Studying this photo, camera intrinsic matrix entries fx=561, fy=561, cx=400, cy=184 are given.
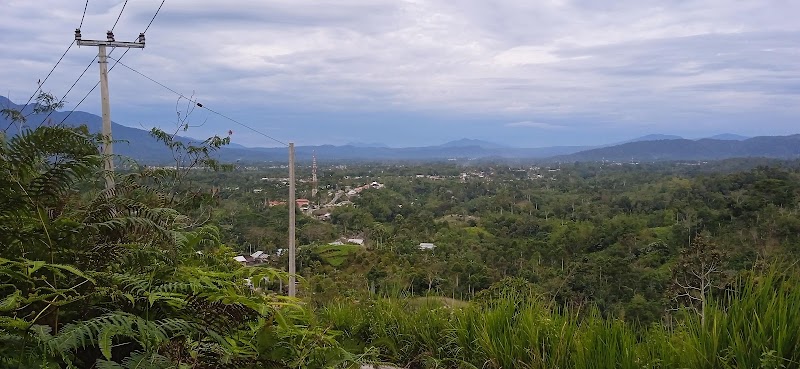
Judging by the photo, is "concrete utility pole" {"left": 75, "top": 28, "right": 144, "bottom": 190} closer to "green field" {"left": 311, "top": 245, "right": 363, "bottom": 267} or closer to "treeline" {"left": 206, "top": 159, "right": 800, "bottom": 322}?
"treeline" {"left": 206, "top": 159, "right": 800, "bottom": 322}

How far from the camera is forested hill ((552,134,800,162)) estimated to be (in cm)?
14350

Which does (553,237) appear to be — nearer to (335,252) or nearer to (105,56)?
(335,252)

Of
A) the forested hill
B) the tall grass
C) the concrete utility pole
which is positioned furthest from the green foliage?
the forested hill

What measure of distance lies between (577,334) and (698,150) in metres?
190

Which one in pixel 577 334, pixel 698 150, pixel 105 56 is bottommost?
pixel 698 150

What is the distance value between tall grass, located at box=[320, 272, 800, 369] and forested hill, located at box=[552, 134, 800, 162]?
16095 centimetres

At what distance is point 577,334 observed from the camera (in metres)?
2.58

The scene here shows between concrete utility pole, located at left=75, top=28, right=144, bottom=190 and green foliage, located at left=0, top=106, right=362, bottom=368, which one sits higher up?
A: concrete utility pole, located at left=75, top=28, right=144, bottom=190

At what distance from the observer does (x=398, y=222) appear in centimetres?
4047

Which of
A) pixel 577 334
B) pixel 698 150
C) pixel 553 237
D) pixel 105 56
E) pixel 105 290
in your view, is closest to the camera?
pixel 105 290

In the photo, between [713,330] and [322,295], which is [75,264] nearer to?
[713,330]

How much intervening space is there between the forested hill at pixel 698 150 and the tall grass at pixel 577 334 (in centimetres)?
16095

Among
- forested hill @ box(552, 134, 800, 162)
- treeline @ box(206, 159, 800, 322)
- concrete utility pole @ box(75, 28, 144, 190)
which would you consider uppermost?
concrete utility pole @ box(75, 28, 144, 190)

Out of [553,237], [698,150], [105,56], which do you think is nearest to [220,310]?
[105,56]
